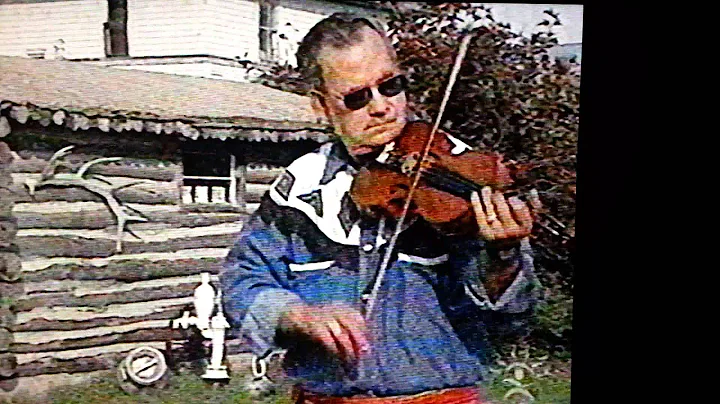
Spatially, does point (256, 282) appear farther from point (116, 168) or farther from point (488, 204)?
point (488, 204)

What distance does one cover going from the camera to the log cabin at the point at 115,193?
196 centimetres

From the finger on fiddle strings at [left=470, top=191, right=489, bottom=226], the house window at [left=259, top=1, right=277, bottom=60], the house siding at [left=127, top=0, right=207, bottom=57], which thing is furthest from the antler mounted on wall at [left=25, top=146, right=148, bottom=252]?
the finger on fiddle strings at [left=470, top=191, right=489, bottom=226]

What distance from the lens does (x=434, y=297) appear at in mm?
2043

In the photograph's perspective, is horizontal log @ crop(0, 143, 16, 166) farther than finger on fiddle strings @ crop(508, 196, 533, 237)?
No

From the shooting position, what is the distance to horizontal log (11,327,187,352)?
199cm

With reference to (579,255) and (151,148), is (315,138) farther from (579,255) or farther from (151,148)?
(579,255)

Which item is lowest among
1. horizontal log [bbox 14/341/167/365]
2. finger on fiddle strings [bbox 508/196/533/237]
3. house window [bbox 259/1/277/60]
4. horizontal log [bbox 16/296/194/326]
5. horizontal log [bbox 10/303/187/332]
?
horizontal log [bbox 14/341/167/365]

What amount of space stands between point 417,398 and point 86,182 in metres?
0.74

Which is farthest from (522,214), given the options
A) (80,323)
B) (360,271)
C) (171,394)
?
(80,323)

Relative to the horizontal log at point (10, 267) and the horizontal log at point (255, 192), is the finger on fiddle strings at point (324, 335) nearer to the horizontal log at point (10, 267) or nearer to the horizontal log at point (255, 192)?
the horizontal log at point (255, 192)

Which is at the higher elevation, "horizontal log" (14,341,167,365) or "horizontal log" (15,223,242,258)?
"horizontal log" (15,223,242,258)

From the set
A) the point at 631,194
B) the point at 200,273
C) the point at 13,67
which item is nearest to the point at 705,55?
the point at 631,194

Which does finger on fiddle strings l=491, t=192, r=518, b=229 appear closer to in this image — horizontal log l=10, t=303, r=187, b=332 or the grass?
the grass

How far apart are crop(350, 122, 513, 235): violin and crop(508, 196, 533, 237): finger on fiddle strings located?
0.10 metres
